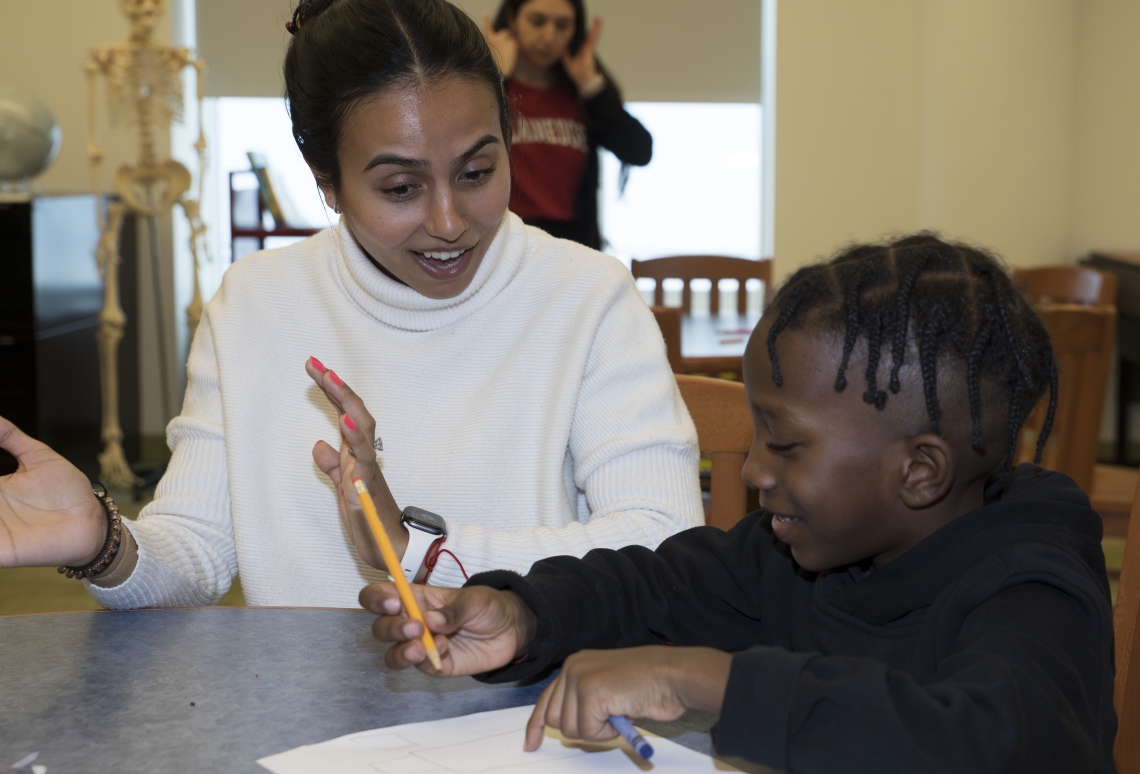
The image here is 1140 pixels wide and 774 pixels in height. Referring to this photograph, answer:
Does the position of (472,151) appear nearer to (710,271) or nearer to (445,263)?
(445,263)

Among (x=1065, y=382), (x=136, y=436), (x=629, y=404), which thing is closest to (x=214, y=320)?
(x=629, y=404)

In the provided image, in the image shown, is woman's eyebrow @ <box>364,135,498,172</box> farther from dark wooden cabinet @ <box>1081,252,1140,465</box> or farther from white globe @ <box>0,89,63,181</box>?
dark wooden cabinet @ <box>1081,252,1140,465</box>

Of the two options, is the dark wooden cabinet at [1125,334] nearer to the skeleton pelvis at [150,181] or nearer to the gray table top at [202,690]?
the skeleton pelvis at [150,181]

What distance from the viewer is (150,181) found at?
4156 mm

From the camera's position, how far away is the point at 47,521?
3.39 feet

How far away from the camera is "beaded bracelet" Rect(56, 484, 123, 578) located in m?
1.06

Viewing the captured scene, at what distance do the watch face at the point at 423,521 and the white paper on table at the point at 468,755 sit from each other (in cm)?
27

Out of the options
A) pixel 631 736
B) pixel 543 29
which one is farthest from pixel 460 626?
pixel 543 29

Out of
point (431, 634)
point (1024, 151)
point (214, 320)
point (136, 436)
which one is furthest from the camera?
point (136, 436)

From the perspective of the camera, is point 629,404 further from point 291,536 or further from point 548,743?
point 548,743

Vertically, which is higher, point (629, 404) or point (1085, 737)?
point (629, 404)

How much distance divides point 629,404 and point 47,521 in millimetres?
589

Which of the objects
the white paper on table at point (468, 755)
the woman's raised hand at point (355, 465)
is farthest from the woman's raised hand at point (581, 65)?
the white paper on table at point (468, 755)

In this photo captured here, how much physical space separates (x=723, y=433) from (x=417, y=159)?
0.55 metres
